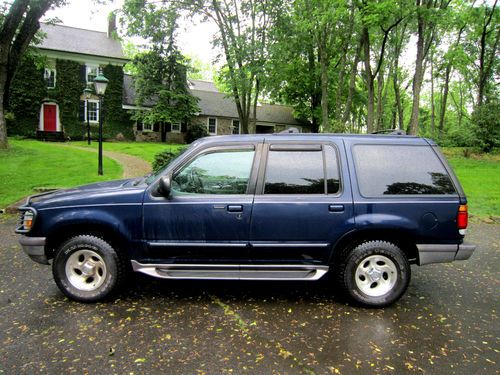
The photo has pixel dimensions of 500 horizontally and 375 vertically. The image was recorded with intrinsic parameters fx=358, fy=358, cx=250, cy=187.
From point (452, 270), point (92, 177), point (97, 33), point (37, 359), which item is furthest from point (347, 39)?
point (97, 33)

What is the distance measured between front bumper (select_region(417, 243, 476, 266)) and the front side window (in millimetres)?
2066

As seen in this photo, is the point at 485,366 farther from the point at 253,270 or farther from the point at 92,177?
the point at 92,177

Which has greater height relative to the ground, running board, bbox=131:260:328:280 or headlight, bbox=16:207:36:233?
headlight, bbox=16:207:36:233

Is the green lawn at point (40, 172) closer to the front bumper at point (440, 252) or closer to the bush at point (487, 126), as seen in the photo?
the front bumper at point (440, 252)

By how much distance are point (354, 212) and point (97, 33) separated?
3775 cm

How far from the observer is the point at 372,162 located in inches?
157

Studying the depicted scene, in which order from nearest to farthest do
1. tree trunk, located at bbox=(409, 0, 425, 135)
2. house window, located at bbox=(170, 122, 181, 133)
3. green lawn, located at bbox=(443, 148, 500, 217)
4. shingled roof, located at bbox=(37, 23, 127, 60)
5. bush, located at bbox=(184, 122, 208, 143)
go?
green lawn, located at bbox=(443, 148, 500, 217), tree trunk, located at bbox=(409, 0, 425, 135), shingled roof, located at bbox=(37, 23, 127, 60), bush, located at bbox=(184, 122, 208, 143), house window, located at bbox=(170, 122, 181, 133)

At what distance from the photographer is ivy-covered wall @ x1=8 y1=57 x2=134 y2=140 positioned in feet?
94.7

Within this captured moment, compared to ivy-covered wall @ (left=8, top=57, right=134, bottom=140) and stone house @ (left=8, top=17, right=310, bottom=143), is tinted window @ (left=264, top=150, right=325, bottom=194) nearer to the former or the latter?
stone house @ (left=8, top=17, right=310, bottom=143)

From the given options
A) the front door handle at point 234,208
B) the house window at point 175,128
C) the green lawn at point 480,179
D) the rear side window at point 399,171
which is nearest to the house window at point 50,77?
the house window at point 175,128

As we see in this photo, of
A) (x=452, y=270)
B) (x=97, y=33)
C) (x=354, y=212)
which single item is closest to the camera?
(x=354, y=212)

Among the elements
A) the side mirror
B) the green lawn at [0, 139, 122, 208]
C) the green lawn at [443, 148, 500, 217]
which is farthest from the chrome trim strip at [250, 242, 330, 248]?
the green lawn at [0, 139, 122, 208]

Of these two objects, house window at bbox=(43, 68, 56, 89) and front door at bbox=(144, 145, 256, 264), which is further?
house window at bbox=(43, 68, 56, 89)

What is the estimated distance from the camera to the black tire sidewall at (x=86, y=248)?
389 centimetres
